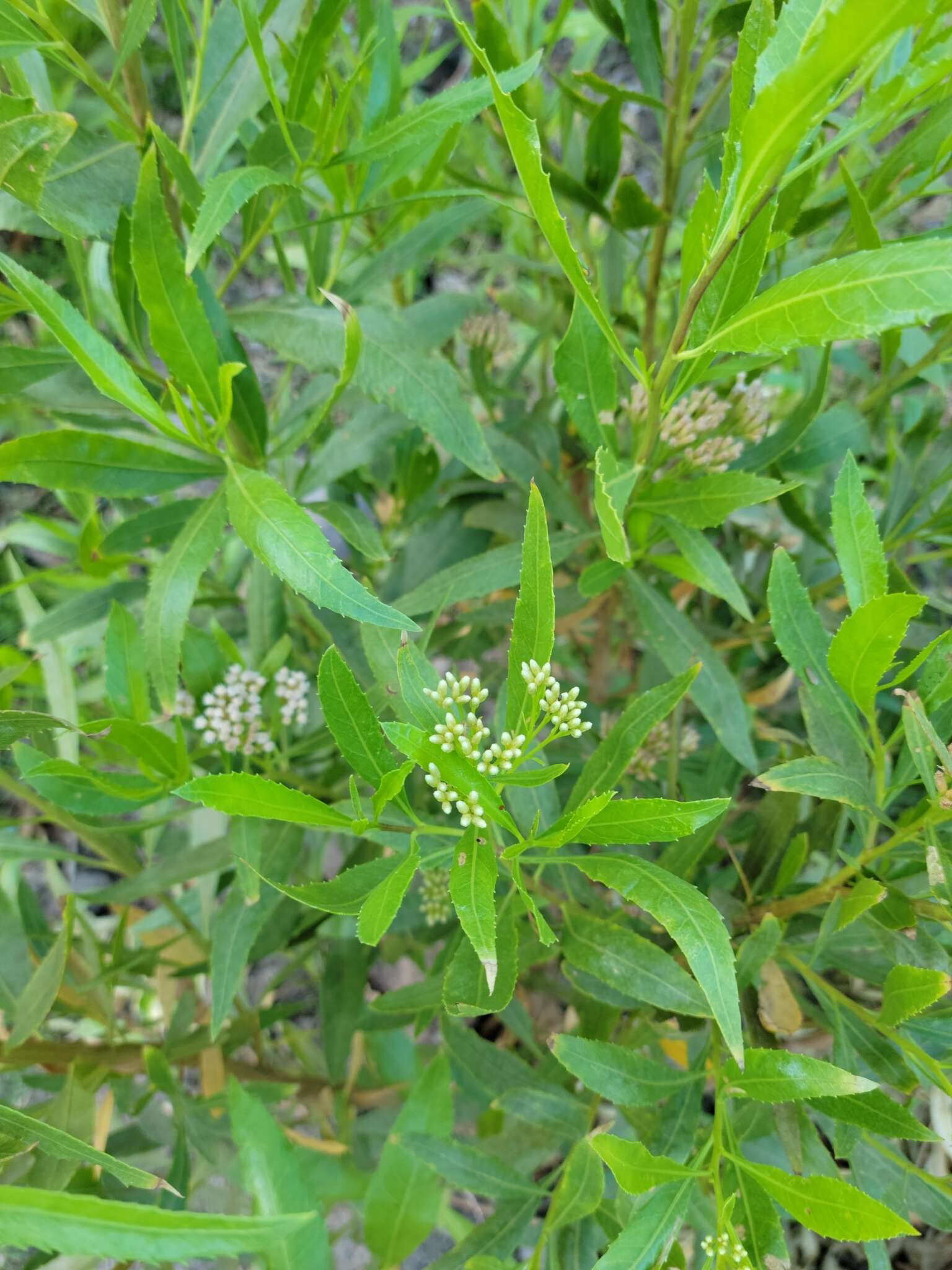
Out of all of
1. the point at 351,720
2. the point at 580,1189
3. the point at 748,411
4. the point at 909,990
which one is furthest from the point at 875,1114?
the point at 748,411

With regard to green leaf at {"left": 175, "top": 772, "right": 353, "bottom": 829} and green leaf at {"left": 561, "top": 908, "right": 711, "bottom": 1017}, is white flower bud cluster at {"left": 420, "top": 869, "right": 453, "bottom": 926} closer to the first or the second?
green leaf at {"left": 561, "top": 908, "right": 711, "bottom": 1017}

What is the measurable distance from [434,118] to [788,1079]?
0.70 m

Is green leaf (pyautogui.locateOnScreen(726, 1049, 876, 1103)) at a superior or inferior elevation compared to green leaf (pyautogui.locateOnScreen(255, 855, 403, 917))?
inferior

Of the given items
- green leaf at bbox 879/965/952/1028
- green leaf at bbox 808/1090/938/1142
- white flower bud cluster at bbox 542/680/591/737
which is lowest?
green leaf at bbox 808/1090/938/1142

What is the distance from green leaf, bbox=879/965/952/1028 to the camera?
55cm

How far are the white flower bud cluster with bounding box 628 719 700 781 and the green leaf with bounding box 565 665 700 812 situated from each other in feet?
1.11

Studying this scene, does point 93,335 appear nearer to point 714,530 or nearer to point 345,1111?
point 714,530

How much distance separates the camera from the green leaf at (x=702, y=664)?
0.77 metres

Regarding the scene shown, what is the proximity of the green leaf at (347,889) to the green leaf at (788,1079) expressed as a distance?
266 millimetres

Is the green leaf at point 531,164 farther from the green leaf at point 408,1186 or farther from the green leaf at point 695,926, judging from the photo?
the green leaf at point 408,1186

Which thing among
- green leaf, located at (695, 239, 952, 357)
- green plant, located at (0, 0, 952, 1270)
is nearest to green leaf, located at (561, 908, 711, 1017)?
green plant, located at (0, 0, 952, 1270)

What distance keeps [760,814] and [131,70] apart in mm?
795

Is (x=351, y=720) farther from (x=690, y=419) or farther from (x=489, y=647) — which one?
(x=489, y=647)

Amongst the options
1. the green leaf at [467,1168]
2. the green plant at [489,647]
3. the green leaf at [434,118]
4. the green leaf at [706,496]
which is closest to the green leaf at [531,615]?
the green plant at [489,647]
